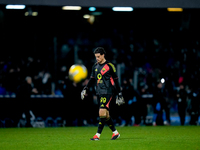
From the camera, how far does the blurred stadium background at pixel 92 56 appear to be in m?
18.6

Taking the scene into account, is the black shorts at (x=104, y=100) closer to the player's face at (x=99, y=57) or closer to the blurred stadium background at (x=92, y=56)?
the player's face at (x=99, y=57)

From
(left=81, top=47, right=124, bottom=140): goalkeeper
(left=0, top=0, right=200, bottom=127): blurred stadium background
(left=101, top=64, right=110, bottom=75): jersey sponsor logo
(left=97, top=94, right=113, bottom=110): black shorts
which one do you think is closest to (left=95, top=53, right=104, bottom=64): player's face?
(left=81, top=47, right=124, bottom=140): goalkeeper

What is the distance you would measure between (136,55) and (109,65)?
1560 centimetres

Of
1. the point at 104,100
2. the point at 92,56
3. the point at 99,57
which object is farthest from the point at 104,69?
the point at 92,56

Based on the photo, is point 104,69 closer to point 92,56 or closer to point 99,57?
point 99,57

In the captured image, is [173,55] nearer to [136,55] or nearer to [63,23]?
[136,55]

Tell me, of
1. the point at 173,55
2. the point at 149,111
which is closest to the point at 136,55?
the point at 173,55

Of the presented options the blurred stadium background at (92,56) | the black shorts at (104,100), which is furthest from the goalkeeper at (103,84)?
the blurred stadium background at (92,56)

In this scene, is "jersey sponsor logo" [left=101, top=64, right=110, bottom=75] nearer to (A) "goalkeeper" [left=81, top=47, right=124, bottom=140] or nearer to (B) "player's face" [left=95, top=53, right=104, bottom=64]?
(A) "goalkeeper" [left=81, top=47, right=124, bottom=140]

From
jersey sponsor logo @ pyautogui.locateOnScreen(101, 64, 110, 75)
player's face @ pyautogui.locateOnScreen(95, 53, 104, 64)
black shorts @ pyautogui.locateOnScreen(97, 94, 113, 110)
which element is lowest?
black shorts @ pyautogui.locateOnScreen(97, 94, 113, 110)

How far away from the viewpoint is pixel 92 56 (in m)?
25.6

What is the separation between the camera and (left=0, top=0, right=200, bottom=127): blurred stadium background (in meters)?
18.6

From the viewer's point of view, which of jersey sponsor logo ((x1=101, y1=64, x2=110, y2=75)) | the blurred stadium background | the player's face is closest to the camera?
the player's face

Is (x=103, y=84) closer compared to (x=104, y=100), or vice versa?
(x=104, y=100)
